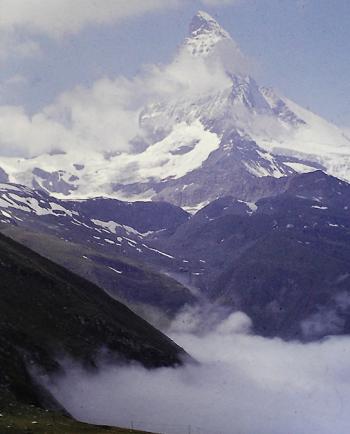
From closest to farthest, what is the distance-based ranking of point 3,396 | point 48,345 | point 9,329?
1. point 3,396
2. point 9,329
3. point 48,345

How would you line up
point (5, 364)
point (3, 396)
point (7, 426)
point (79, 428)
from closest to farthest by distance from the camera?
point (7, 426) < point (79, 428) < point (3, 396) < point (5, 364)

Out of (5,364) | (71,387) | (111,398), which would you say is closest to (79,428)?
(5,364)

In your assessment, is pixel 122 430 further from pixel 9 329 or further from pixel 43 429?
pixel 9 329

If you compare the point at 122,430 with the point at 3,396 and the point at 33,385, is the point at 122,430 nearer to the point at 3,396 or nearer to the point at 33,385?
the point at 3,396

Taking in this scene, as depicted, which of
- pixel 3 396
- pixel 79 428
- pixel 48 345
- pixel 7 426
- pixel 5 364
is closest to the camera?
pixel 7 426

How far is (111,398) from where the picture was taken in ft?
637

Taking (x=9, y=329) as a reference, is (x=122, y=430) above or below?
below

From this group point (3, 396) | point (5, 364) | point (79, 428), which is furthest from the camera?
point (5, 364)

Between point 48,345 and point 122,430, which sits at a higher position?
point 48,345

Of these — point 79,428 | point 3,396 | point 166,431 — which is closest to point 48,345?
point 166,431

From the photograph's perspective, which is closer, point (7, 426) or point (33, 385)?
point (7, 426)

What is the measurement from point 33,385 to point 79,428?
170ft

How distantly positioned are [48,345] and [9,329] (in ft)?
51.9

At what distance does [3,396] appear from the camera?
4956 inches
